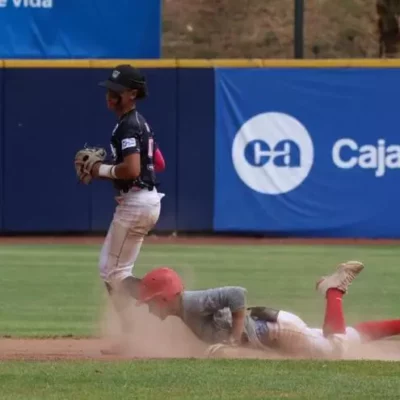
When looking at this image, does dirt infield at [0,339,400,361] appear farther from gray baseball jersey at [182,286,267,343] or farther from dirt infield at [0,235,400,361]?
gray baseball jersey at [182,286,267,343]

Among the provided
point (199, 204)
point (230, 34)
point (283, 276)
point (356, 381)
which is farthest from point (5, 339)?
point (230, 34)

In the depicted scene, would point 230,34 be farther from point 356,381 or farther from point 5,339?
point 356,381

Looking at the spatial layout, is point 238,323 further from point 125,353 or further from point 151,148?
point 151,148

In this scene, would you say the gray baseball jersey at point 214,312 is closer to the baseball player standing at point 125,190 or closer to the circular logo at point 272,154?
the baseball player standing at point 125,190

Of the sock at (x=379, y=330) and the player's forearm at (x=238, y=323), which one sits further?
the sock at (x=379, y=330)

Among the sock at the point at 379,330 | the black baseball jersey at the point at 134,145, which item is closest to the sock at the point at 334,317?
the sock at the point at 379,330

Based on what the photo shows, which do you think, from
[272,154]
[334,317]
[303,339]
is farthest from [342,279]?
[272,154]

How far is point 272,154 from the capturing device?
1845cm

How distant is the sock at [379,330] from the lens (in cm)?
826

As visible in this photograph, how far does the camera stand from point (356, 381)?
6.86m

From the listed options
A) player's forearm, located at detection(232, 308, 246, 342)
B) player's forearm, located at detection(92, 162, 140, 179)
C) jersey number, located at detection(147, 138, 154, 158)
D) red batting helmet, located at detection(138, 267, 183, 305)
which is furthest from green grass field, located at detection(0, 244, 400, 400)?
jersey number, located at detection(147, 138, 154, 158)

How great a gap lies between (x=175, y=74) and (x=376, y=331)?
10531mm

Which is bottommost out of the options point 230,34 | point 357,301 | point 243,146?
point 357,301

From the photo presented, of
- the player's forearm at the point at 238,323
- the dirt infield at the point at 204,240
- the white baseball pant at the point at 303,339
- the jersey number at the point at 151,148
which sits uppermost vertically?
the jersey number at the point at 151,148
